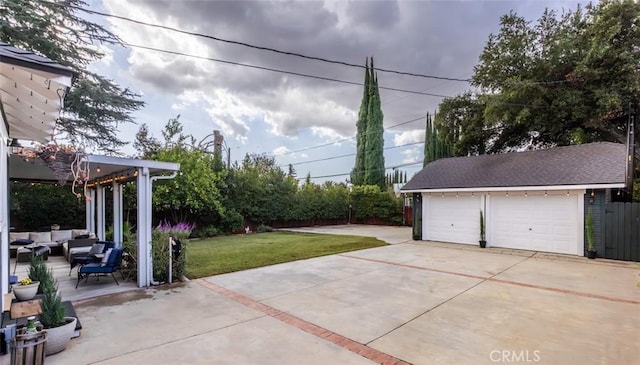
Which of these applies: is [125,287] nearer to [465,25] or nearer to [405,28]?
[405,28]

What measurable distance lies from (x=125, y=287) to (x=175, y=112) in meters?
12.4

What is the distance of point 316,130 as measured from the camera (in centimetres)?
2958

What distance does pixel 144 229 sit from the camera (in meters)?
6.30

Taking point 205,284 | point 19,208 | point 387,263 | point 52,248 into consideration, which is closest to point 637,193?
point 387,263

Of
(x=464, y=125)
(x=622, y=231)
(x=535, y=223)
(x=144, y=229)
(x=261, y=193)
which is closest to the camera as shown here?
(x=144, y=229)

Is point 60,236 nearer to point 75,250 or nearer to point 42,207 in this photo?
point 42,207

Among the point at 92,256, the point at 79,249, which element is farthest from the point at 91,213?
the point at 92,256

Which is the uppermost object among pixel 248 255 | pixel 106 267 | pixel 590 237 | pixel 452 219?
pixel 452 219

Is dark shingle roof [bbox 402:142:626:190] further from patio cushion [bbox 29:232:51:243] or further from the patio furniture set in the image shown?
patio cushion [bbox 29:232:51:243]

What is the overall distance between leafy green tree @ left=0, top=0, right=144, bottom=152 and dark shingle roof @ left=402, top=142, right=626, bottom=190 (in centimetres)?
1321

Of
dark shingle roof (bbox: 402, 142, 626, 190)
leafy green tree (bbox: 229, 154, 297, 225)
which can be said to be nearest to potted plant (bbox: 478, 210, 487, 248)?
dark shingle roof (bbox: 402, 142, 626, 190)

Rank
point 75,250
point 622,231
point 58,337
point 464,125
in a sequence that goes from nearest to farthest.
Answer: point 58,337
point 75,250
point 622,231
point 464,125

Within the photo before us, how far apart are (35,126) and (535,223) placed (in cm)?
1323

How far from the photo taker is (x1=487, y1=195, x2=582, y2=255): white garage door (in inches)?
393
